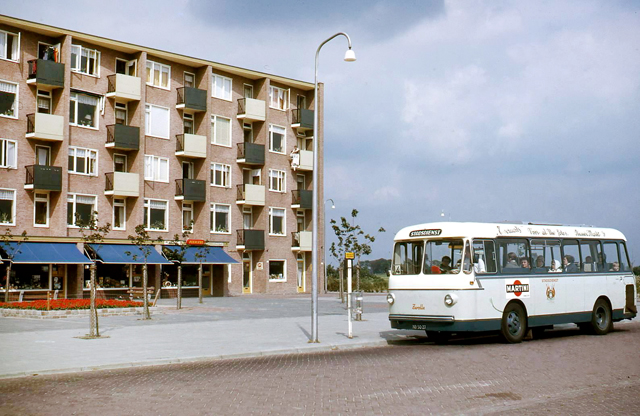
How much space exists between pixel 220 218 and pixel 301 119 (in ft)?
33.7

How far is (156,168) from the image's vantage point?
48.1 m

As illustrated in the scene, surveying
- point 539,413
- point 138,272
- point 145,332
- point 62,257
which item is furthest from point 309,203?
point 539,413

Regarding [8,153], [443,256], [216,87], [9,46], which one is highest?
[216,87]

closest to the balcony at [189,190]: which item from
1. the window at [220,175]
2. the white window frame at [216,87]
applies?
the window at [220,175]

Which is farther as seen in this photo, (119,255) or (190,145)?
(190,145)

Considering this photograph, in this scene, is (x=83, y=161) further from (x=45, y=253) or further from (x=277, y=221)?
(x=277, y=221)

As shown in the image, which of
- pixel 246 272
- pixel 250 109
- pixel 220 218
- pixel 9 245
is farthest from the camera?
pixel 246 272

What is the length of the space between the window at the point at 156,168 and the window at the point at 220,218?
14.4 ft

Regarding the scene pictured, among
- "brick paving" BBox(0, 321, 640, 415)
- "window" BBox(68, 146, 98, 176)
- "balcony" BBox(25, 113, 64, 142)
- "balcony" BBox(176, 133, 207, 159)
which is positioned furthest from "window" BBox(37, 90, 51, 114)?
"brick paving" BBox(0, 321, 640, 415)

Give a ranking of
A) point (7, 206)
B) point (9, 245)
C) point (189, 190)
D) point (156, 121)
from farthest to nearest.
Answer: point (189, 190) → point (156, 121) → point (7, 206) → point (9, 245)

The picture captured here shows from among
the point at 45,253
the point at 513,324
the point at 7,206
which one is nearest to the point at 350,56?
the point at 513,324

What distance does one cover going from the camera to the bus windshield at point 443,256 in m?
17.8

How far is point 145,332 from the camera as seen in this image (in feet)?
68.3

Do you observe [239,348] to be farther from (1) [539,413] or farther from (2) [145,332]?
(1) [539,413]
